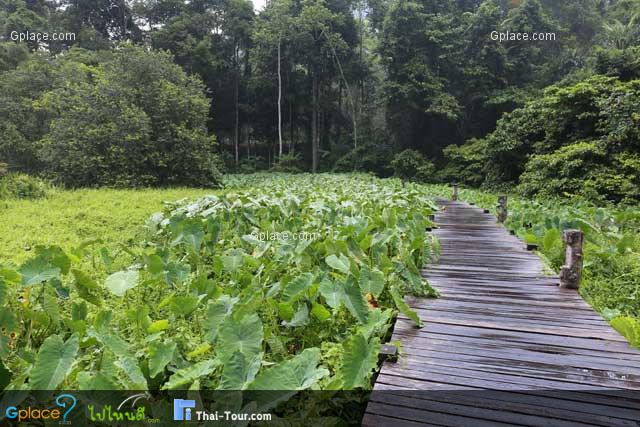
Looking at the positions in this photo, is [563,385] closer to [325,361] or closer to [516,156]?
[325,361]

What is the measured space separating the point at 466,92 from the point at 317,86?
9.32 metres

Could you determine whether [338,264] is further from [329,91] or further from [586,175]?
[329,91]

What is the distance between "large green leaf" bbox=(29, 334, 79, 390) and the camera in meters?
1.56

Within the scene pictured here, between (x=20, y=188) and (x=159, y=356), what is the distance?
8888 millimetres

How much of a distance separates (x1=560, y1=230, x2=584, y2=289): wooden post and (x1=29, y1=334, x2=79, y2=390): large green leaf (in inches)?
137

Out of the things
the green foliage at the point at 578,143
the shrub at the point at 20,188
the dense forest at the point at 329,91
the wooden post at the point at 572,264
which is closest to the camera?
the wooden post at the point at 572,264

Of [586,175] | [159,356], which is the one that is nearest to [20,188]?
[159,356]

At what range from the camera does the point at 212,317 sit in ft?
6.91

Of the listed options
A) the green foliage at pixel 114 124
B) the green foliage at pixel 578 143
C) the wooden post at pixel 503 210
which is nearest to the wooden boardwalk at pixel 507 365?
the wooden post at pixel 503 210

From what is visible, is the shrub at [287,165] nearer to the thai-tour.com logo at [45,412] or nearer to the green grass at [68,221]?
the green grass at [68,221]

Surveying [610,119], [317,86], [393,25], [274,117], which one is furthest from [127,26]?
[610,119]

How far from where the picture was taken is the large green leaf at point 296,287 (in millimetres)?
2395

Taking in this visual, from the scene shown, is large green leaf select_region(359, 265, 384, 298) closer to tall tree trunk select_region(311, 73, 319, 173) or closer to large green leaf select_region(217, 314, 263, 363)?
large green leaf select_region(217, 314, 263, 363)

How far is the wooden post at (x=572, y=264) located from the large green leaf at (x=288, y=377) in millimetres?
2702
